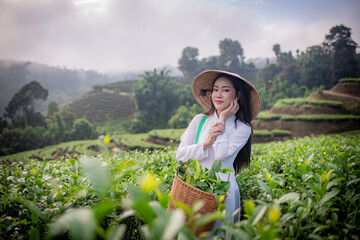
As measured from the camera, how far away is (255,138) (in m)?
12.0

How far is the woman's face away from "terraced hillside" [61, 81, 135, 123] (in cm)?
2515

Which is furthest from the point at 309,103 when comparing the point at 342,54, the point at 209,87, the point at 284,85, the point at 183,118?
the point at 209,87

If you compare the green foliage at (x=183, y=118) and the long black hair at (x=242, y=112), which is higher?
the long black hair at (x=242, y=112)

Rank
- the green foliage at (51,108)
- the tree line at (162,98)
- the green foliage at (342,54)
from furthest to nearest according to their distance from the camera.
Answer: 1. the green foliage at (51,108)
2. the green foliage at (342,54)
3. the tree line at (162,98)

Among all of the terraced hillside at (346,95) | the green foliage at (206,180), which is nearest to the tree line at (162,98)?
the terraced hillside at (346,95)

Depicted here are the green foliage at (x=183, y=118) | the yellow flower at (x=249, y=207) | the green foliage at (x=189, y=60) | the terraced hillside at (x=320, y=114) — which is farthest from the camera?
the green foliage at (x=189, y=60)

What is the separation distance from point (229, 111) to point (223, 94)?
0.49 feet

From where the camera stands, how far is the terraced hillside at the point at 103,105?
25864 mm

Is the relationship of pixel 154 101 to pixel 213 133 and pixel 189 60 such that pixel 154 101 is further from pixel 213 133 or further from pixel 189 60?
pixel 213 133

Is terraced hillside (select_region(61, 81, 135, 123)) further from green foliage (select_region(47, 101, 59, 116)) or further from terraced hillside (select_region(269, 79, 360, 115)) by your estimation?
terraced hillside (select_region(269, 79, 360, 115))

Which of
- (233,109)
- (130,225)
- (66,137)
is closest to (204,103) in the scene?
(233,109)

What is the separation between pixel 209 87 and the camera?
6.14 ft

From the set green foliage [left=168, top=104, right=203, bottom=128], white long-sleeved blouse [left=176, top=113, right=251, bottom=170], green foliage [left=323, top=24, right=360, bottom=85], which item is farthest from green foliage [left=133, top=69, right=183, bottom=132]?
white long-sleeved blouse [left=176, top=113, right=251, bottom=170]

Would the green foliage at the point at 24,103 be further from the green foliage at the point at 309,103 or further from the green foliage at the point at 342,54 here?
the green foliage at the point at 342,54
